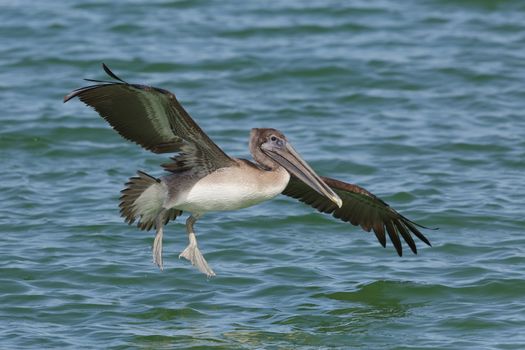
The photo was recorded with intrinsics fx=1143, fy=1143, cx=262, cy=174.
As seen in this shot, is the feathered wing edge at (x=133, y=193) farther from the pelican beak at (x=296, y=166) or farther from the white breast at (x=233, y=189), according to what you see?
the pelican beak at (x=296, y=166)

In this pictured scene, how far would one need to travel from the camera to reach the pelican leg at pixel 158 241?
28.9 feet

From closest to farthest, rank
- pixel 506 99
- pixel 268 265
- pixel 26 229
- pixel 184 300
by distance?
pixel 184 300
pixel 268 265
pixel 26 229
pixel 506 99

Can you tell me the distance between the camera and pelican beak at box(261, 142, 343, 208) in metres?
8.52

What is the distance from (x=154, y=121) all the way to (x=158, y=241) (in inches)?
42.3

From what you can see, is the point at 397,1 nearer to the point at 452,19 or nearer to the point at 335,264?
the point at 452,19

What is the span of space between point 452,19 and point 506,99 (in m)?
3.18

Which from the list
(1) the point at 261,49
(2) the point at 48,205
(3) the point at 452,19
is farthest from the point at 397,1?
(2) the point at 48,205

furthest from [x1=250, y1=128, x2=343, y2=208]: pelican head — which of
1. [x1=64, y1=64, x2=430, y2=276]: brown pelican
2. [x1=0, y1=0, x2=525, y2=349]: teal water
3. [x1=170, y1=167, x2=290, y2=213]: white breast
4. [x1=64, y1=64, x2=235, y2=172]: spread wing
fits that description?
[x1=0, y1=0, x2=525, y2=349]: teal water

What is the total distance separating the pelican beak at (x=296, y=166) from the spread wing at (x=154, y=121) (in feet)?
1.27

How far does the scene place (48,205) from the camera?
10.9 m

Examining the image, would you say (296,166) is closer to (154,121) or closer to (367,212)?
(154,121)

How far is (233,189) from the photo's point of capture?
8312 millimetres

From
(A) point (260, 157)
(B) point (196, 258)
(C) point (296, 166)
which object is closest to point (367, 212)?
(C) point (296, 166)

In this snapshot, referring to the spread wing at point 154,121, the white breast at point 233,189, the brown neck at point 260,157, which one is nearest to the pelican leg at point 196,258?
the white breast at point 233,189
